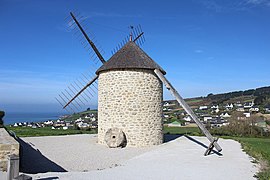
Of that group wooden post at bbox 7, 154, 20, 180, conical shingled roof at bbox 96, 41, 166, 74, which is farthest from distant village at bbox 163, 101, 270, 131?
wooden post at bbox 7, 154, 20, 180

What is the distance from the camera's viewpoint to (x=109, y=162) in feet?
29.7

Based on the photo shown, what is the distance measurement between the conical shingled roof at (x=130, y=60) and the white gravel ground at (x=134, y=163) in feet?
12.5

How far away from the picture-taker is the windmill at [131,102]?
12062 millimetres

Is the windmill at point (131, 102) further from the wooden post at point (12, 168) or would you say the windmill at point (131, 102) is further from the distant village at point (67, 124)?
the distant village at point (67, 124)

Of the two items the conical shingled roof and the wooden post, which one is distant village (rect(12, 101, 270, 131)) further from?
the wooden post

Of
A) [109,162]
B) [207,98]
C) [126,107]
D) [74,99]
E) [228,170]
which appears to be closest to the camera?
[228,170]

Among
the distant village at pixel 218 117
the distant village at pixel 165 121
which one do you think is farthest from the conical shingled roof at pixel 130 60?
the distant village at pixel 218 117

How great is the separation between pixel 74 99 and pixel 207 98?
69.2m

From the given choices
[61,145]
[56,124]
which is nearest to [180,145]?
[61,145]

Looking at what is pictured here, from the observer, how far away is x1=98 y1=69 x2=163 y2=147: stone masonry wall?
12.1 metres

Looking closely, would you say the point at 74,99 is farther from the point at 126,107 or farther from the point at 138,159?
the point at 138,159

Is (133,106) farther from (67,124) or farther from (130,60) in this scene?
(67,124)

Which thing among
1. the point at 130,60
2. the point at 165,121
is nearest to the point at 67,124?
the point at 165,121

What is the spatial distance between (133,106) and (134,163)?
3.98 metres
